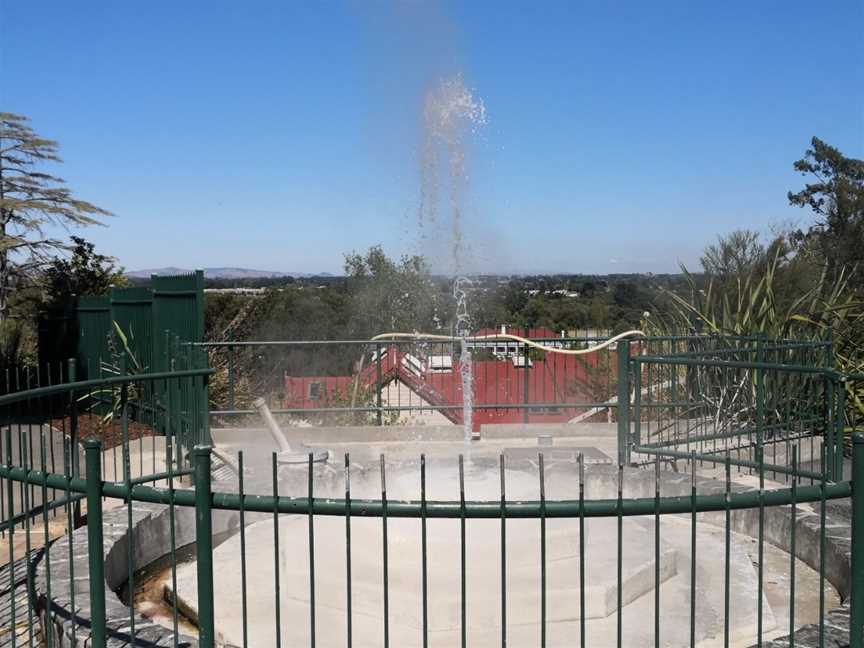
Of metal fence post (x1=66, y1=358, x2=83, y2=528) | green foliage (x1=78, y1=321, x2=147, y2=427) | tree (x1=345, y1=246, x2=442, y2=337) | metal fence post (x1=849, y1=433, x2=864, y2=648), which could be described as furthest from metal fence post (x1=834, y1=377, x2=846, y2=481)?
tree (x1=345, y1=246, x2=442, y2=337)

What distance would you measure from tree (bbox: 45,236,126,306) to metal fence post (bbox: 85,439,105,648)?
Answer: 18956mm

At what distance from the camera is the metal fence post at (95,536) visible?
3.57 metres

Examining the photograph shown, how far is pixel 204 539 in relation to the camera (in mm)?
3447

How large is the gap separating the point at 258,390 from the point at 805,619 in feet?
38.6

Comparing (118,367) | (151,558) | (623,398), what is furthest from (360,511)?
(118,367)

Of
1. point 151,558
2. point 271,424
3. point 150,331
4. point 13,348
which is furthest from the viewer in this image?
point 13,348

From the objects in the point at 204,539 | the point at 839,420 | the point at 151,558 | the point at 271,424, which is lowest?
the point at 151,558

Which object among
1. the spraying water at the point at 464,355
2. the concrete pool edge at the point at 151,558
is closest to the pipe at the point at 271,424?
the concrete pool edge at the point at 151,558

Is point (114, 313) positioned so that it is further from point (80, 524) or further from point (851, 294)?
point (851, 294)

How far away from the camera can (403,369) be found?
13117mm

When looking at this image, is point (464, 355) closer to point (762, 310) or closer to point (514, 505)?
point (762, 310)

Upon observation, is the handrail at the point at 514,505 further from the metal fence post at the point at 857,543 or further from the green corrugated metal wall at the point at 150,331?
the green corrugated metal wall at the point at 150,331

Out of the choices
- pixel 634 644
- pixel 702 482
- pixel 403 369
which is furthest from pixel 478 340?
pixel 634 644

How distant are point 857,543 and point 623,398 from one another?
5772 mm
